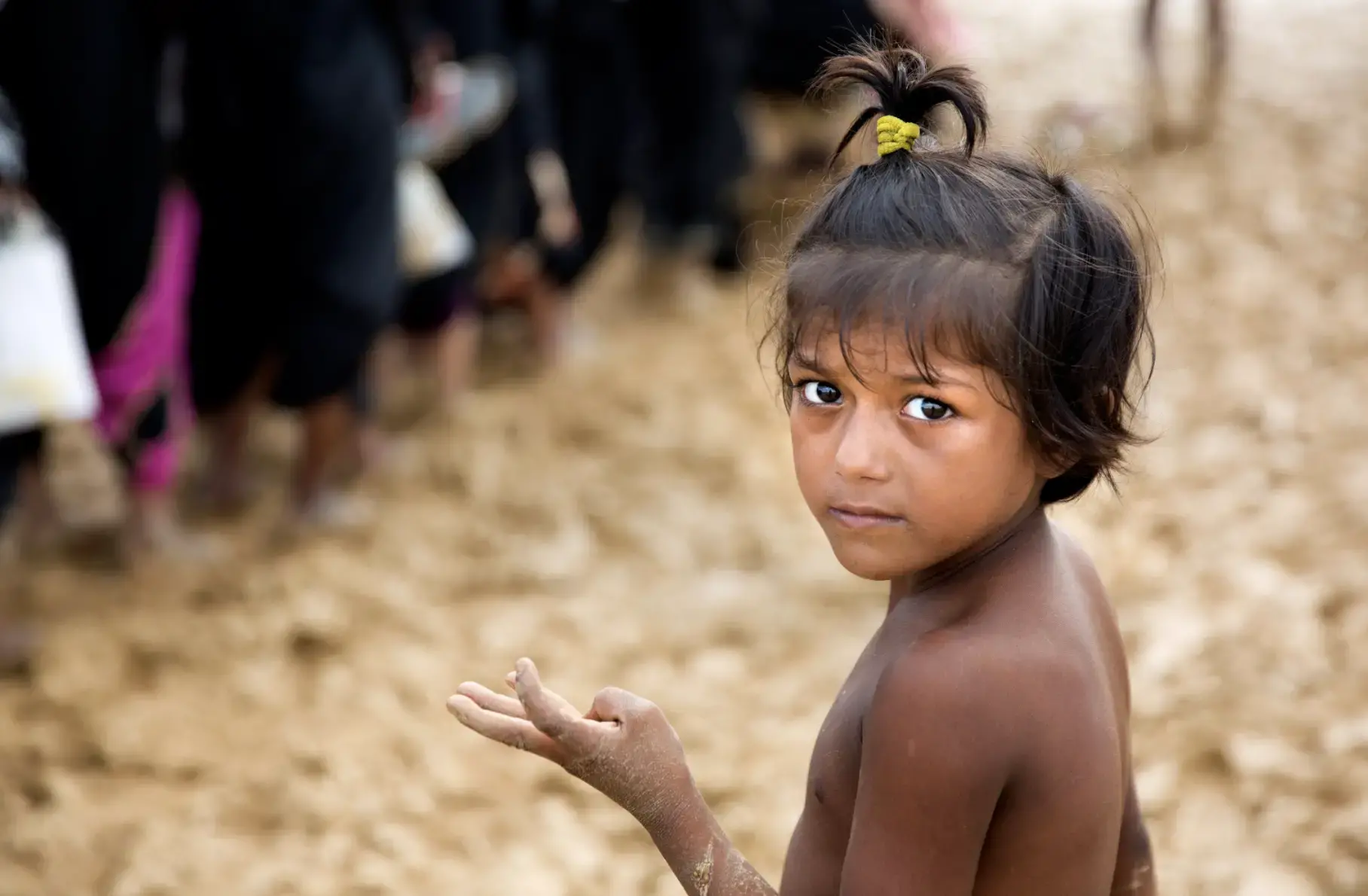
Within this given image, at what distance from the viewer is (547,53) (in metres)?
4.88

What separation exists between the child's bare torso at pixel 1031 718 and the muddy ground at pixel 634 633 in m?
0.58

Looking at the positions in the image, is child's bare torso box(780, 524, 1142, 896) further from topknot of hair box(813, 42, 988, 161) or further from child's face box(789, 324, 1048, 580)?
topknot of hair box(813, 42, 988, 161)

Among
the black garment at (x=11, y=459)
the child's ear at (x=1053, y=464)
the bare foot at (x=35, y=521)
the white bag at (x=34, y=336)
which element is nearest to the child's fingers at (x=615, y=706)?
the child's ear at (x=1053, y=464)

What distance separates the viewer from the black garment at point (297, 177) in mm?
3514

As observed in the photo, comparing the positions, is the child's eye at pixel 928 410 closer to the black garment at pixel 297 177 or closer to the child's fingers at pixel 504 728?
the child's fingers at pixel 504 728

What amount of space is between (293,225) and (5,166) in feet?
2.38

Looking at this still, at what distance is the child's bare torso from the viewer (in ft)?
4.22

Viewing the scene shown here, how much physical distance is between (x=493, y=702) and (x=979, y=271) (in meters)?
0.58

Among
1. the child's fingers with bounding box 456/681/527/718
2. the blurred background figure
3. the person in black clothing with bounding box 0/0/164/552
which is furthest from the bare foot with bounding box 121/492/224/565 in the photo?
the child's fingers with bounding box 456/681/527/718

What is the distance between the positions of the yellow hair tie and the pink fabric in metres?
2.58

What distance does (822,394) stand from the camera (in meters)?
1.32

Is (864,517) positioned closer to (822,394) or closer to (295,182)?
(822,394)

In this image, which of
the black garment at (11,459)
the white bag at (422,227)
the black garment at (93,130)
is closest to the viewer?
the black garment at (11,459)

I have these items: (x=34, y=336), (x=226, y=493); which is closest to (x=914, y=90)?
(x=34, y=336)
